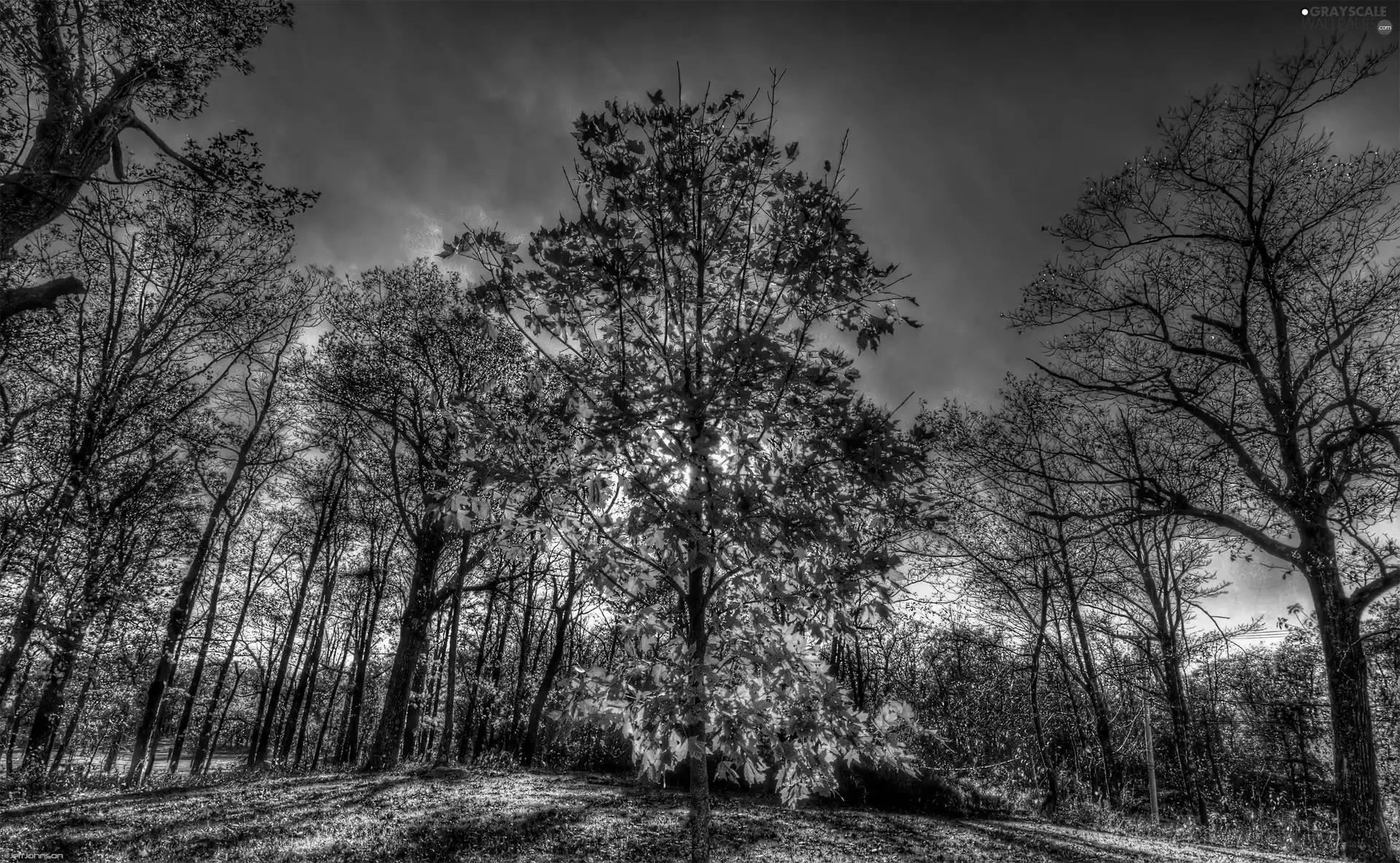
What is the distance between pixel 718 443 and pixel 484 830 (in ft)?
23.1

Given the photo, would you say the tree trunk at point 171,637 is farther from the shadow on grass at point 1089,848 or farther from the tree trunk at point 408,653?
the shadow on grass at point 1089,848

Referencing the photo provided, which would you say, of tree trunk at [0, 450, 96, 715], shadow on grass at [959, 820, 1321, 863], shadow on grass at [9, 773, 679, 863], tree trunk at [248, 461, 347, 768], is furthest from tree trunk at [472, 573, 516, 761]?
shadow on grass at [959, 820, 1321, 863]

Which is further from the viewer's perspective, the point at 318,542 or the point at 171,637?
the point at 318,542

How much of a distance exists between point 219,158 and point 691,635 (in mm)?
6221

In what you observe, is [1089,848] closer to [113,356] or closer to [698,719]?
[698,719]

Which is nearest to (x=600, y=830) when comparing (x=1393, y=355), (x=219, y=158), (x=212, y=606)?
(x=219, y=158)

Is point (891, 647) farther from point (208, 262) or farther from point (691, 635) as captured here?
point (208, 262)

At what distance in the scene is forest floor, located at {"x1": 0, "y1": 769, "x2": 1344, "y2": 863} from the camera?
242 inches

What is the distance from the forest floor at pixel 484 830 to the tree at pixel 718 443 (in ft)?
14.2

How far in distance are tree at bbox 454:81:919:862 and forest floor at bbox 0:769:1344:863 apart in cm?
434

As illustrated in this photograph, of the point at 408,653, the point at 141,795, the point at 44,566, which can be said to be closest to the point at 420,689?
the point at 408,653

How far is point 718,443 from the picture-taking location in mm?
3209

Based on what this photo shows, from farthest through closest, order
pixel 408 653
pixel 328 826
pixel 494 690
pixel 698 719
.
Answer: pixel 494 690 < pixel 408 653 < pixel 328 826 < pixel 698 719

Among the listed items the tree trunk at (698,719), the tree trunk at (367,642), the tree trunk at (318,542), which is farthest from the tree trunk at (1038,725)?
the tree trunk at (318,542)
